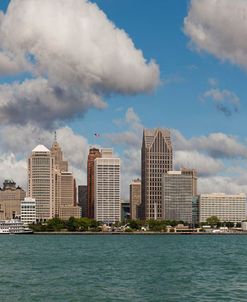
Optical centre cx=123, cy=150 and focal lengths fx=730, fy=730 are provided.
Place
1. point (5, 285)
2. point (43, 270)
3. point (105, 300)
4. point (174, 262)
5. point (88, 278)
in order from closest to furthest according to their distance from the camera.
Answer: point (105, 300)
point (5, 285)
point (88, 278)
point (43, 270)
point (174, 262)

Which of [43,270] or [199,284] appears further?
[43,270]

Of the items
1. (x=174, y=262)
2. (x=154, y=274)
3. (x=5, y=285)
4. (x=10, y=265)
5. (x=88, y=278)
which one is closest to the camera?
(x=5, y=285)

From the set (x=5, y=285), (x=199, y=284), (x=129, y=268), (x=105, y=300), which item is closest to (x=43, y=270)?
(x=129, y=268)

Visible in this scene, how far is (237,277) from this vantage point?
82.8 m

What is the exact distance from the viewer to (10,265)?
101125mm

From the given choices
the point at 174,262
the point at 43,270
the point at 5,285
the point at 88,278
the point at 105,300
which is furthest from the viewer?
the point at 174,262

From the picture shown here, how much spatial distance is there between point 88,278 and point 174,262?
31.8m

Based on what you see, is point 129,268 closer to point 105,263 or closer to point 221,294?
point 105,263

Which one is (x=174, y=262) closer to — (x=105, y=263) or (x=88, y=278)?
(x=105, y=263)

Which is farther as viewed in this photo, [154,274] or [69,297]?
[154,274]

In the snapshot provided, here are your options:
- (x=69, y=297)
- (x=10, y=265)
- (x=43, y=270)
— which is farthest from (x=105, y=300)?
(x=10, y=265)

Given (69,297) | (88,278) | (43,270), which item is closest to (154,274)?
(88,278)

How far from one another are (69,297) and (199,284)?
54.7 ft

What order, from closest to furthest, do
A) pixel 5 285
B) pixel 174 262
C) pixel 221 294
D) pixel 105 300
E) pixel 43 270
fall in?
1. pixel 105 300
2. pixel 221 294
3. pixel 5 285
4. pixel 43 270
5. pixel 174 262
